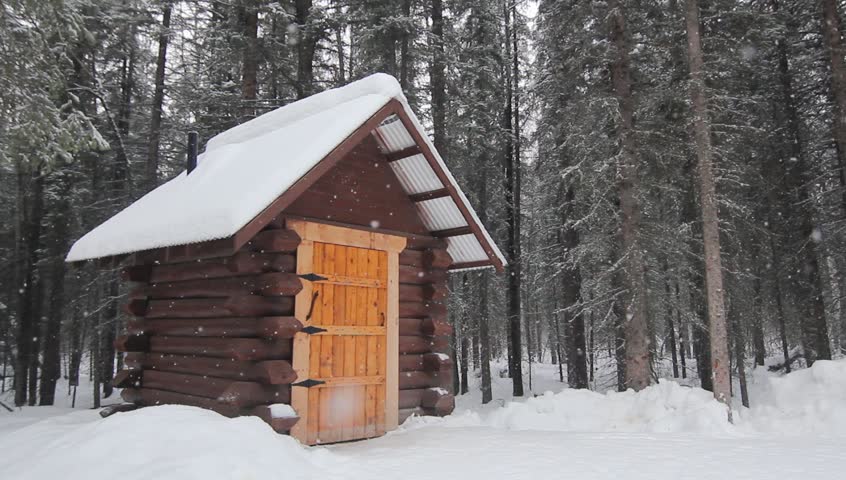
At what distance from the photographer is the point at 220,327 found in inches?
325

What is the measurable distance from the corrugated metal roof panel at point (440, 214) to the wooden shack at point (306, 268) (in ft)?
0.08

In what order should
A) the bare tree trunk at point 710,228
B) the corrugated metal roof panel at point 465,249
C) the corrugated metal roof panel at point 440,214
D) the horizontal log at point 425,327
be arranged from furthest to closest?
the corrugated metal roof panel at point 465,249
the bare tree trunk at point 710,228
the corrugated metal roof panel at point 440,214
the horizontal log at point 425,327

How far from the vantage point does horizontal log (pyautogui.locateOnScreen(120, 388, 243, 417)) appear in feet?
25.2

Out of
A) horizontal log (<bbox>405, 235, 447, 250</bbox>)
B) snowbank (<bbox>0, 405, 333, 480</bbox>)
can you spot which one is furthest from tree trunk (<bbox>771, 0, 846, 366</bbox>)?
snowbank (<bbox>0, 405, 333, 480</bbox>)

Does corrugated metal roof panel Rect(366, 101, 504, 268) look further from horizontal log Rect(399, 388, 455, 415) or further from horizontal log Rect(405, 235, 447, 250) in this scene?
horizontal log Rect(399, 388, 455, 415)

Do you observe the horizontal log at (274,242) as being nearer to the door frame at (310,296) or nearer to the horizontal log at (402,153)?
the door frame at (310,296)

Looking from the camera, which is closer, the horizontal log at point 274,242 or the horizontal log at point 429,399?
the horizontal log at point 274,242

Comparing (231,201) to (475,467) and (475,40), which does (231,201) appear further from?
(475,40)

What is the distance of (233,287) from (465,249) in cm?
418

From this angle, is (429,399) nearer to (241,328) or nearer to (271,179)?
(241,328)

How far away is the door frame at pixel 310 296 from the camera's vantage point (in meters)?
7.84

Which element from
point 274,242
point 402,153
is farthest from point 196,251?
point 402,153

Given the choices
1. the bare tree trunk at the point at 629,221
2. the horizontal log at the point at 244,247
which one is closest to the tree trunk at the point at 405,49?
the bare tree trunk at the point at 629,221

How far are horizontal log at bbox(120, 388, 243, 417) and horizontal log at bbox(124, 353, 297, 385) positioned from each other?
351 mm
